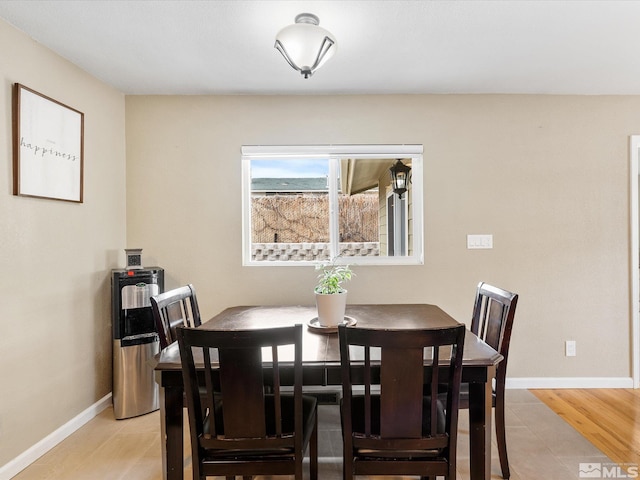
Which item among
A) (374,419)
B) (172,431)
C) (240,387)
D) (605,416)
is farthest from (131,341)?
(605,416)

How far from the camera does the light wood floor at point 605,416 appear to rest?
85.4 inches

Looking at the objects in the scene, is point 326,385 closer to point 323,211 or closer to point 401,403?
point 401,403

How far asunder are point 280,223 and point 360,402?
1.84 metres

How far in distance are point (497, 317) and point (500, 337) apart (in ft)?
0.42

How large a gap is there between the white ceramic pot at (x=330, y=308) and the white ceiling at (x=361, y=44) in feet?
4.77

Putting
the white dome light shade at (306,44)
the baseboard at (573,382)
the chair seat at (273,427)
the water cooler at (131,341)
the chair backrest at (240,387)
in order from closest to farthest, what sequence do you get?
the chair backrest at (240,387)
the chair seat at (273,427)
the white dome light shade at (306,44)
the water cooler at (131,341)
the baseboard at (573,382)

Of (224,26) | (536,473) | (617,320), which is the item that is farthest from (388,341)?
(617,320)

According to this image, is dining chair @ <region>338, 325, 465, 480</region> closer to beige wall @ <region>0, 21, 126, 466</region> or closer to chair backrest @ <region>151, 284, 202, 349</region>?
chair backrest @ <region>151, 284, 202, 349</region>

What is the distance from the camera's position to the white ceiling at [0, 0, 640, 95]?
6.26 feet

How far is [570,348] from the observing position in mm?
3037

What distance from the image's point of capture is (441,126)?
10.0 ft

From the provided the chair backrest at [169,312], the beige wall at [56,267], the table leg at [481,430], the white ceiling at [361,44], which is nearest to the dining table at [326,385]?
the table leg at [481,430]

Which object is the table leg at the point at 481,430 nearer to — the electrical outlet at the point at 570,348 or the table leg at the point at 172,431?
the table leg at the point at 172,431

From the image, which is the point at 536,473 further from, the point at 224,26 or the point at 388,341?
the point at 224,26
